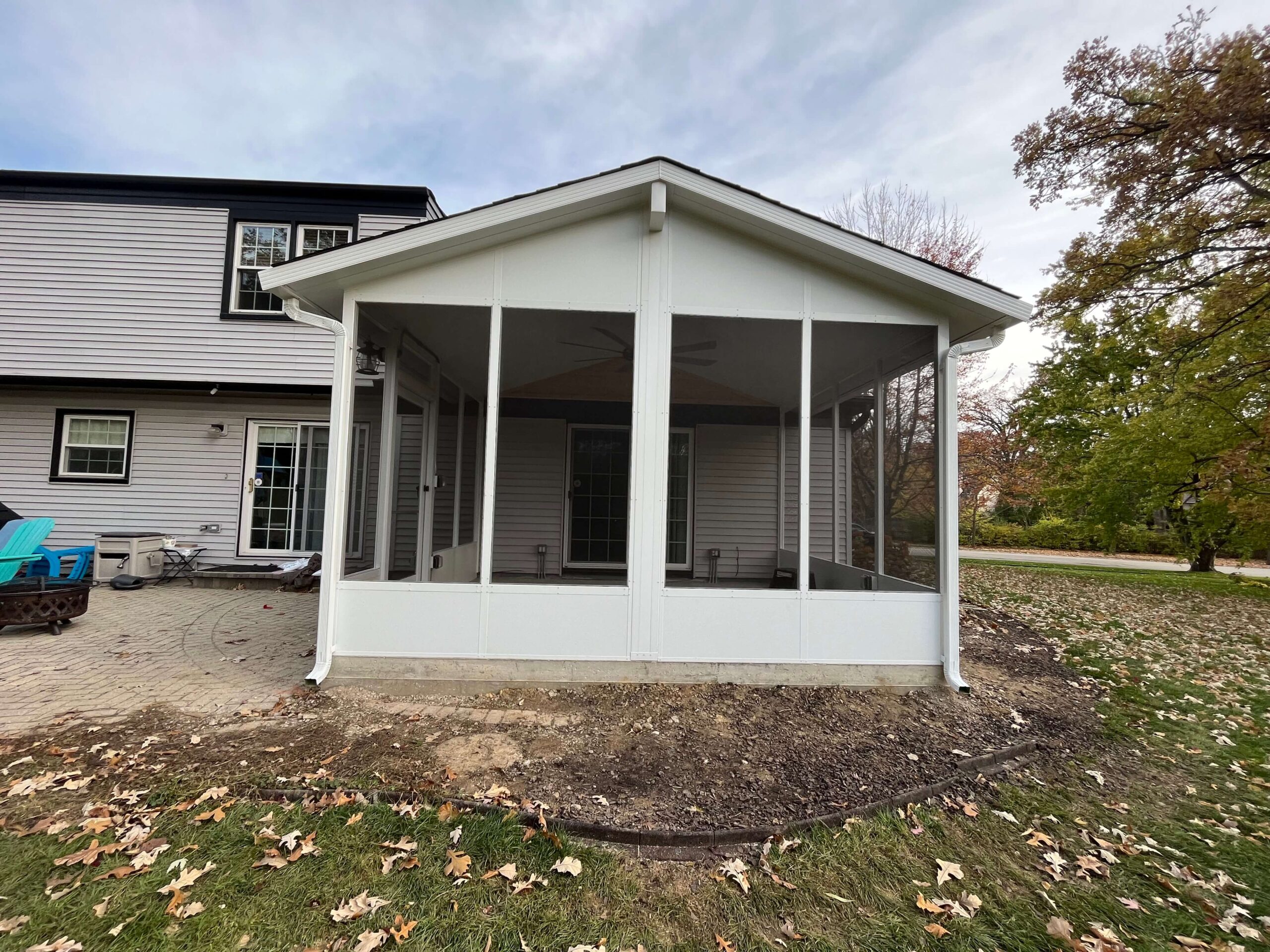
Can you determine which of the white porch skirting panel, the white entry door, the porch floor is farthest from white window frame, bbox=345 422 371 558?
the white entry door

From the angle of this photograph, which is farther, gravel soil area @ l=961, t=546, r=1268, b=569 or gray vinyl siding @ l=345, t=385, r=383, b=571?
gravel soil area @ l=961, t=546, r=1268, b=569

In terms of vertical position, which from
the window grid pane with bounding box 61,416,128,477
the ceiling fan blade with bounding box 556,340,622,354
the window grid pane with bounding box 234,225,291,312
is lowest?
the window grid pane with bounding box 61,416,128,477

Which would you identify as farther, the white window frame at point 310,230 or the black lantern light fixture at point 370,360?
the white window frame at point 310,230

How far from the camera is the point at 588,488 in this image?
24.7ft

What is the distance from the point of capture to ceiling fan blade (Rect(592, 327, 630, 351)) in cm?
472

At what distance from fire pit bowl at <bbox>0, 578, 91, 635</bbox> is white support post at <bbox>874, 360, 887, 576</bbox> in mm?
7511

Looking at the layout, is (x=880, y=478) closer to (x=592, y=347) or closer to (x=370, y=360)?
(x=592, y=347)

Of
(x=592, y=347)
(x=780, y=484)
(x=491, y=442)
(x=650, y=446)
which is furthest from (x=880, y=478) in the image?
(x=491, y=442)

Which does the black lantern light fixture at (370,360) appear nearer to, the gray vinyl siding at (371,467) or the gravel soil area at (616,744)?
the gray vinyl siding at (371,467)

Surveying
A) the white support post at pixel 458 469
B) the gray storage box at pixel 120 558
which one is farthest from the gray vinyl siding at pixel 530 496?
the gray storage box at pixel 120 558

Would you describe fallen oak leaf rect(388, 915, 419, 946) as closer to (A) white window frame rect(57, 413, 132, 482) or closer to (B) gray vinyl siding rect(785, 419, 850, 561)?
(B) gray vinyl siding rect(785, 419, 850, 561)

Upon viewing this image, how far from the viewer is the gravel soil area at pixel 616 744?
2.69m

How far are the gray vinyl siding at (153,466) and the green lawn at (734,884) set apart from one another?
5935mm

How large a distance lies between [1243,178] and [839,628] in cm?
1064
